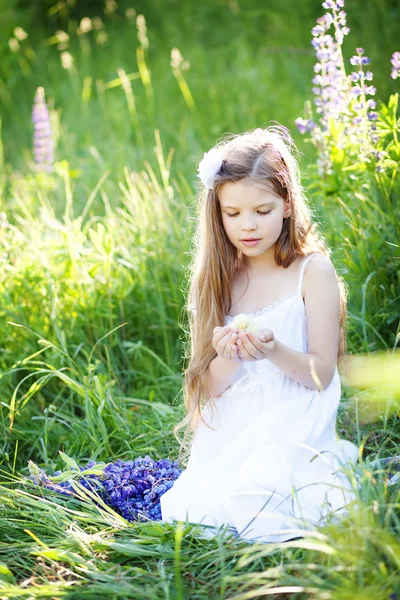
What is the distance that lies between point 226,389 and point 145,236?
154 cm

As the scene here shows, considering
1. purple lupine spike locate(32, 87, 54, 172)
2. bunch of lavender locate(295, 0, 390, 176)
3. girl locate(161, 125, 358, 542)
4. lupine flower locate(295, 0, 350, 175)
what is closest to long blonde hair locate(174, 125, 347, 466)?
girl locate(161, 125, 358, 542)

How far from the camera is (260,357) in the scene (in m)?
2.13

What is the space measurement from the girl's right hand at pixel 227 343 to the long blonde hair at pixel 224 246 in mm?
294

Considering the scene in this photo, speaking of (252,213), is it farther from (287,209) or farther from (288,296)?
(288,296)

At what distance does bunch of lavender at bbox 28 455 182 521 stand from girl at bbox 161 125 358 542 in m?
0.10

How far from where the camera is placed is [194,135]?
18.9 ft

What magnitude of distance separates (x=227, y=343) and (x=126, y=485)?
70 cm

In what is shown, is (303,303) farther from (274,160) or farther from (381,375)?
(381,375)

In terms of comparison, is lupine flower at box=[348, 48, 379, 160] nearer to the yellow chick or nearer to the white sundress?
the white sundress

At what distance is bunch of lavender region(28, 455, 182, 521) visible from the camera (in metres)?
2.49

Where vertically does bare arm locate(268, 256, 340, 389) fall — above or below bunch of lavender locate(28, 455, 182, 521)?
above

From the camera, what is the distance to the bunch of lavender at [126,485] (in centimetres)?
249

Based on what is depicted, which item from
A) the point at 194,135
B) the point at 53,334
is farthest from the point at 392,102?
the point at 194,135

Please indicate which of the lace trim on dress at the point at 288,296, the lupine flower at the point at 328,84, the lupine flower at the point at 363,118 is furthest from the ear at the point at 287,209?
the lupine flower at the point at 328,84
